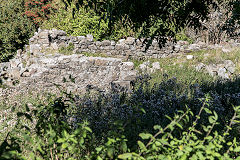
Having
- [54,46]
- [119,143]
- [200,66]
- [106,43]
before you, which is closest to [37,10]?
[54,46]

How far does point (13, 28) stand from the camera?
9945 millimetres

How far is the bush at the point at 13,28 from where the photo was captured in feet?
32.1

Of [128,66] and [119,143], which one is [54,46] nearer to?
[128,66]

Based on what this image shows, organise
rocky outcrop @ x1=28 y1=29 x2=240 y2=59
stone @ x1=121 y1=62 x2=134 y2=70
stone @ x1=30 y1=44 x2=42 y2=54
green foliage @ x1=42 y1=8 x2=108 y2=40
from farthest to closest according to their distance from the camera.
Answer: green foliage @ x1=42 y1=8 x2=108 y2=40, rocky outcrop @ x1=28 y1=29 x2=240 y2=59, stone @ x1=30 y1=44 x2=42 y2=54, stone @ x1=121 y1=62 x2=134 y2=70

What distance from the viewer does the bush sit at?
980 centimetres

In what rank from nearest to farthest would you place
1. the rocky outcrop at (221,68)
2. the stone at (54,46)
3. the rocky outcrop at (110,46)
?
1. the rocky outcrop at (221,68)
2. the stone at (54,46)
3. the rocky outcrop at (110,46)

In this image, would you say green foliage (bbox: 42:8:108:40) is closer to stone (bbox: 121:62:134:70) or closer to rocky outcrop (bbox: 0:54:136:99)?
rocky outcrop (bbox: 0:54:136:99)

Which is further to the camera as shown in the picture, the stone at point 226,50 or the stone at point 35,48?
the stone at point 226,50

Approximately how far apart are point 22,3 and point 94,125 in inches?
445

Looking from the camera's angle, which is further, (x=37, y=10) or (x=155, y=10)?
(x=37, y=10)

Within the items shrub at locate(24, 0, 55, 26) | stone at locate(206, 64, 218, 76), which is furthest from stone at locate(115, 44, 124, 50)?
shrub at locate(24, 0, 55, 26)

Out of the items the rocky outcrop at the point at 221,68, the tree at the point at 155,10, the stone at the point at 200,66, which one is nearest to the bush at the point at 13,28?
the stone at the point at 200,66

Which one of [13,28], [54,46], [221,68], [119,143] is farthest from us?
[13,28]

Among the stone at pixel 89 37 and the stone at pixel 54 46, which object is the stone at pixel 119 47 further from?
the stone at pixel 54 46
